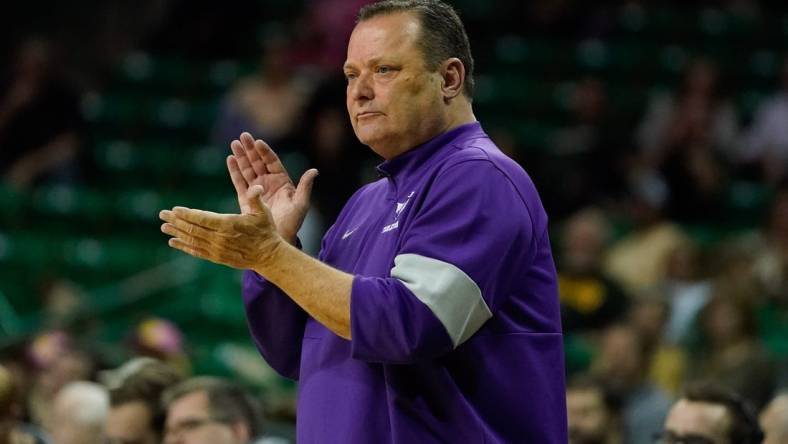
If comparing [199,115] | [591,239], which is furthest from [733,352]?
[199,115]

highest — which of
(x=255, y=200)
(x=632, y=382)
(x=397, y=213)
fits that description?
(x=255, y=200)

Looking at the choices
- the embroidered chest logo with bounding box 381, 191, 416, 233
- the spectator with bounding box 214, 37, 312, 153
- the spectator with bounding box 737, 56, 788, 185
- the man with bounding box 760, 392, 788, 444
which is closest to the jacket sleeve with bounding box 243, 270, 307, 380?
the embroidered chest logo with bounding box 381, 191, 416, 233

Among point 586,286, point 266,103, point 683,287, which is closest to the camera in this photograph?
point 586,286

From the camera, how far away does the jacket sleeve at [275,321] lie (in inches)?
127

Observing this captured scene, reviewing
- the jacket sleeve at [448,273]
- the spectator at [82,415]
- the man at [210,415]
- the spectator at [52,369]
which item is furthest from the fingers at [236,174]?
the spectator at [52,369]

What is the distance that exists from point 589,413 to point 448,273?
295cm

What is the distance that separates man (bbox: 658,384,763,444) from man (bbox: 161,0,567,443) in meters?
1.55

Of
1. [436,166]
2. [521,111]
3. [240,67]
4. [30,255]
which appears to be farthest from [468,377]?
[240,67]

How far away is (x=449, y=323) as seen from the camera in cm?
272

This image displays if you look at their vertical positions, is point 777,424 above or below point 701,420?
below

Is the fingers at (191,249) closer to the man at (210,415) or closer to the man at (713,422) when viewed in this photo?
the man at (210,415)

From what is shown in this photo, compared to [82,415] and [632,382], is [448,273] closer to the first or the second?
[82,415]

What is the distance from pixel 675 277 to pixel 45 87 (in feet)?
16.9

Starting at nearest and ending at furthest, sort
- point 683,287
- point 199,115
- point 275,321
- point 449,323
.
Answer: point 449,323
point 275,321
point 683,287
point 199,115
